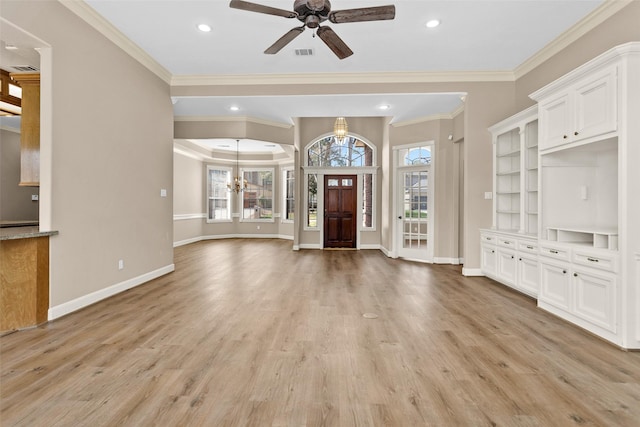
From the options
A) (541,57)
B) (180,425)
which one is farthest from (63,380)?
(541,57)

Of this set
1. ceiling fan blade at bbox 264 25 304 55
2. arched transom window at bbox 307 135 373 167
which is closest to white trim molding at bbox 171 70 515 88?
ceiling fan blade at bbox 264 25 304 55

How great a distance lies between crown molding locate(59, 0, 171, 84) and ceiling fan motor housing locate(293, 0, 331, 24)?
241 centimetres

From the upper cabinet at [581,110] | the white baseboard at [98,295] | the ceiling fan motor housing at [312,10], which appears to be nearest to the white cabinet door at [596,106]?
the upper cabinet at [581,110]

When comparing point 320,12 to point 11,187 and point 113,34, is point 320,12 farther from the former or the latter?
point 11,187

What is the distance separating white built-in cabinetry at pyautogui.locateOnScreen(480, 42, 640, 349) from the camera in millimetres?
2686

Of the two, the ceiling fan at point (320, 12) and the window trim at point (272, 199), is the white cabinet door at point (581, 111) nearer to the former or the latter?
the ceiling fan at point (320, 12)

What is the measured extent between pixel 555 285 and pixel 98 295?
511 cm

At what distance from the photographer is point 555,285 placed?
3.46m

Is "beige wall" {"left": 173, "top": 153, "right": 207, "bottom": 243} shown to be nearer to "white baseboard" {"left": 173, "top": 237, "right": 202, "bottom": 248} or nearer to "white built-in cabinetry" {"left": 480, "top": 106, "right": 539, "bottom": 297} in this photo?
"white baseboard" {"left": 173, "top": 237, "right": 202, "bottom": 248}

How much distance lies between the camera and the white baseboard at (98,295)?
325 cm

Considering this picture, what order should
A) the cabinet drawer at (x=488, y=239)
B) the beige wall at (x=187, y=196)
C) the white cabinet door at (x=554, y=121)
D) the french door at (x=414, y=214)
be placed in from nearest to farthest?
the white cabinet door at (x=554, y=121), the cabinet drawer at (x=488, y=239), the french door at (x=414, y=214), the beige wall at (x=187, y=196)

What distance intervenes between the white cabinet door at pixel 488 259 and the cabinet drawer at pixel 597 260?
1729mm

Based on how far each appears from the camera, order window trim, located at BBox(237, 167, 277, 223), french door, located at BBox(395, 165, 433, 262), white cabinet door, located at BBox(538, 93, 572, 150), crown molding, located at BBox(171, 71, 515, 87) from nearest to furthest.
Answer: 1. white cabinet door, located at BBox(538, 93, 572, 150)
2. crown molding, located at BBox(171, 71, 515, 87)
3. french door, located at BBox(395, 165, 433, 262)
4. window trim, located at BBox(237, 167, 277, 223)

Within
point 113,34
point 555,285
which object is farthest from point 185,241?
point 555,285
